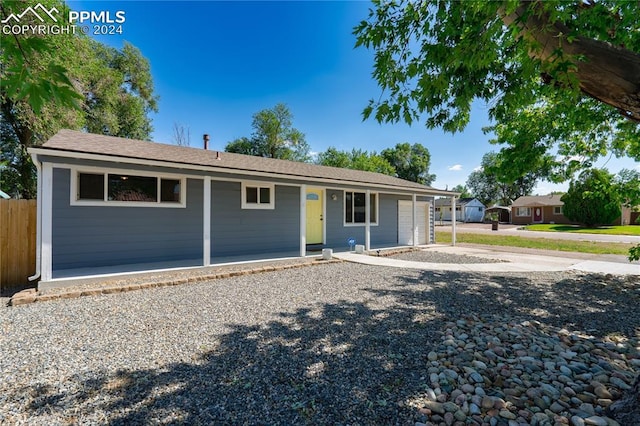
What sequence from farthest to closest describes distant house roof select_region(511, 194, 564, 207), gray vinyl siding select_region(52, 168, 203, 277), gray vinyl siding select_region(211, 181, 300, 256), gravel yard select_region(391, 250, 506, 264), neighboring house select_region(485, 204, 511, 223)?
neighboring house select_region(485, 204, 511, 223) → distant house roof select_region(511, 194, 564, 207) → gravel yard select_region(391, 250, 506, 264) → gray vinyl siding select_region(211, 181, 300, 256) → gray vinyl siding select_region(52, 168, 203, 277)

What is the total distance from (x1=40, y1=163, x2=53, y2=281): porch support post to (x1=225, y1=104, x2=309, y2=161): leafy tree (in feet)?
84.5

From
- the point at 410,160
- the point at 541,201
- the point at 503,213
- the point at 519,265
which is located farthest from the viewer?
the point at 503,213

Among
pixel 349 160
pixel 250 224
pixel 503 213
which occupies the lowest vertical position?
pixel 250 224

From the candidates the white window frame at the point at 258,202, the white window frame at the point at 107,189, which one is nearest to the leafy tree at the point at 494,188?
the white window frame at the point at 258,202

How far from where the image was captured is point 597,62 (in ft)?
7.87

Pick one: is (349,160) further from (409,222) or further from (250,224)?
(250,224)

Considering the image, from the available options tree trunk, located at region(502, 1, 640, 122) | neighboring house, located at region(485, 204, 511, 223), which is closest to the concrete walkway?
tree trunk, located at region(502, 1, 640, 122)

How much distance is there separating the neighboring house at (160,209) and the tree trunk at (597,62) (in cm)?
652

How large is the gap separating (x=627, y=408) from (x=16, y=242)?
9865 millimetres

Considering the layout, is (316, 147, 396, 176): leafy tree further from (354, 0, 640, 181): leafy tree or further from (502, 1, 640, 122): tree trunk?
(502, 1, 640, 122): tree trunk

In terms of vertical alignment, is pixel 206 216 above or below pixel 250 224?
above

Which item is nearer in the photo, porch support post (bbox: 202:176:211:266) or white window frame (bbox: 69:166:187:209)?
white window frame (bbox: 69:166:187:209)

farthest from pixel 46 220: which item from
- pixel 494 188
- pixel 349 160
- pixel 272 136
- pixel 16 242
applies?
pixel 494 188

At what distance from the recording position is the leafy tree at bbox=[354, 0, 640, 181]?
236 cm
